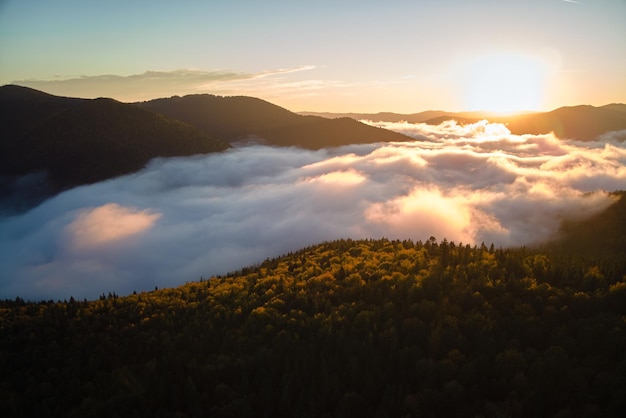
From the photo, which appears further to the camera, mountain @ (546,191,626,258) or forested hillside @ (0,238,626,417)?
mountain @ (546,191,626,258)

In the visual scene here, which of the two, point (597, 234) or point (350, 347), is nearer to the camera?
point (350, 347)

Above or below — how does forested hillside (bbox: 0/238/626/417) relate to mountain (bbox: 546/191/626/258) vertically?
above

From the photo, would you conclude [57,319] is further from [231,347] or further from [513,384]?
[513,384]

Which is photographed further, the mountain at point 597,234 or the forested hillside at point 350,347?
the mountain at point 597,234

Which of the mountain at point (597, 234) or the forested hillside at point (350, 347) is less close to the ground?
the forested hillside at point (350, 347)

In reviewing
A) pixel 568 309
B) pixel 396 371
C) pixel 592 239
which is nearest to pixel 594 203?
pixel 592 239

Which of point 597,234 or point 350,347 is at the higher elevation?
point 350,347

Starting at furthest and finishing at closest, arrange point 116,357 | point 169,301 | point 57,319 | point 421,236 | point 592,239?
point 421,236
point 592,239
point 169,301
point 57,319
point 116,357

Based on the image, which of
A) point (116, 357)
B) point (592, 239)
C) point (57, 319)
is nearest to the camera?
point (116, 357)
